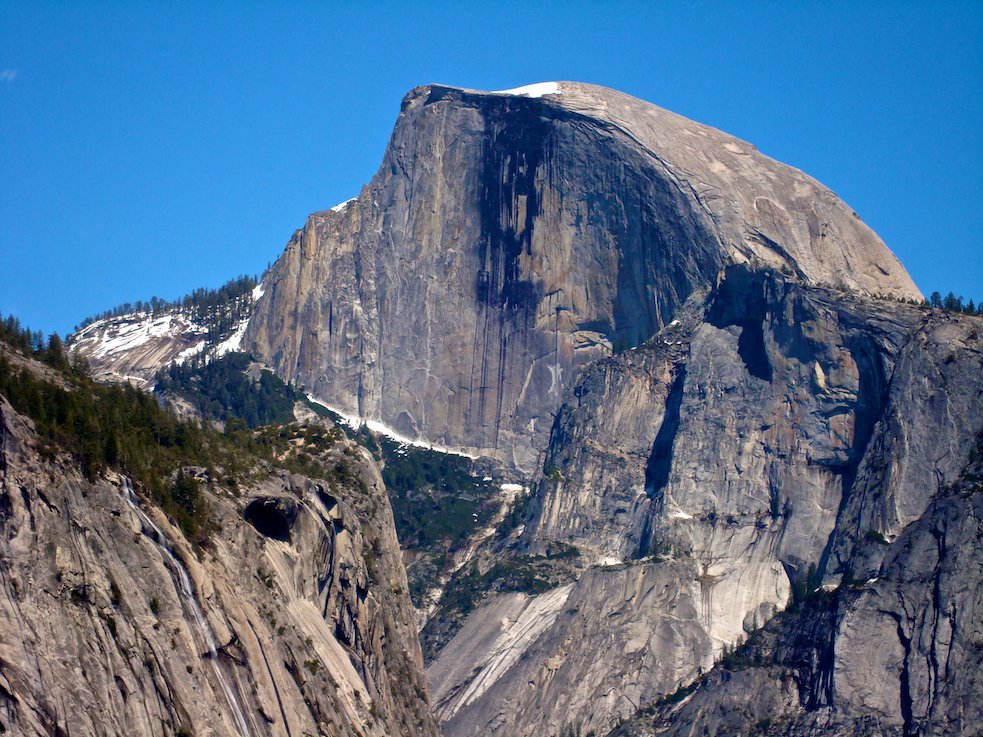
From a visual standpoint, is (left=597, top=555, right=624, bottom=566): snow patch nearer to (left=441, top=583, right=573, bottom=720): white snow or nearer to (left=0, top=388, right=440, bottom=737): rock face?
(left=441, top=583, right=573, bottom=720): white snow

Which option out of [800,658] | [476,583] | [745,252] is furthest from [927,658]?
[745,252]

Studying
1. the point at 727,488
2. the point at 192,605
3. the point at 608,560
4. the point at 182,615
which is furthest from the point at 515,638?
the point at 182,615

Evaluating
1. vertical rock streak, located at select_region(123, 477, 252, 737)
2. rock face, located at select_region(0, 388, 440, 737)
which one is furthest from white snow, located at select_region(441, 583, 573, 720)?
vertical rock streak, located at select_region(123, 477, 252, 737)

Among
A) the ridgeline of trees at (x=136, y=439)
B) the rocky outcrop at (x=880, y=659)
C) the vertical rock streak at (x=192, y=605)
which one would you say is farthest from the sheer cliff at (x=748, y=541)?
the vertical rock streak at (x=192, y=605)

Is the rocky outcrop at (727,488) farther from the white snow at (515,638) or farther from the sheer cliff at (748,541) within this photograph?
the white snow at (515,638)

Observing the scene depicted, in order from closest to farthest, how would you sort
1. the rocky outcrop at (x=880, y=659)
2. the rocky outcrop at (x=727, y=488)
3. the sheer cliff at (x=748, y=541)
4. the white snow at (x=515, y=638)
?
the rocky outcrop at (x=880, y=659) < the sheer cliff at (x=748, y=541) < the rocky outcrop at (x=727, y=488) < the white snow at (x=515, y=638)

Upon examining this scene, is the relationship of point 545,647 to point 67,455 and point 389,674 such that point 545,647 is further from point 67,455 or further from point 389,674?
point 67,455

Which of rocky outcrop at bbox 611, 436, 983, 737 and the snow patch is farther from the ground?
the snow patch

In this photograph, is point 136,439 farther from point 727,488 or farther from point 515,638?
point 727,488
